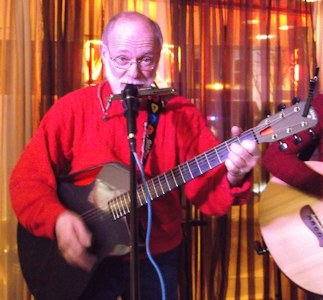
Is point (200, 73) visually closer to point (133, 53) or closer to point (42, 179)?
point (133, 53)

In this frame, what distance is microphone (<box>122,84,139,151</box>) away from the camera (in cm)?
94

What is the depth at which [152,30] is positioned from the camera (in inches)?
53.3

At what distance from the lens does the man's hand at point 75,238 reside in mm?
1241

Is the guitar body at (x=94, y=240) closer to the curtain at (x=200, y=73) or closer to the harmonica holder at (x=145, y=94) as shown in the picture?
the harmonica holder at (x=145, y=94)

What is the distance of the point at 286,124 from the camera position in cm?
110

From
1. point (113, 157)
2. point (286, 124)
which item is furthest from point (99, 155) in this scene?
point (286, 124)

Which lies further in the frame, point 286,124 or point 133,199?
point 286,124

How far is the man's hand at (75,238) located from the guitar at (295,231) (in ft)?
2.31

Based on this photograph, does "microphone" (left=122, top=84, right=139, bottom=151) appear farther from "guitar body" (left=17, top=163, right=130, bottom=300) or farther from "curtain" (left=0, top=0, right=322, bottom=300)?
"curtain" (left=0, top=0, right=322, bottom=300)

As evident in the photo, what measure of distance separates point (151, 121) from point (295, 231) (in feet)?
2.30

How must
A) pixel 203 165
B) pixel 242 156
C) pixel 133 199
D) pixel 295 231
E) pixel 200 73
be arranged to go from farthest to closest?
pixel 200 73
pixel 295 231
pixel 203 165
pixel 242 156
pixel 133 199

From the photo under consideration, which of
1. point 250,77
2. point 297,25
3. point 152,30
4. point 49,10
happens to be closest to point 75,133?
point 152,30

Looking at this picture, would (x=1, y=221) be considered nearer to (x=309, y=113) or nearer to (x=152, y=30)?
(x=152, y=30)

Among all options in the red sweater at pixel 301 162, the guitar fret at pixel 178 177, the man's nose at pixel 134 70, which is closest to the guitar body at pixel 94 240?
the guitar fret at pixel 178 177
